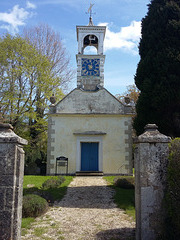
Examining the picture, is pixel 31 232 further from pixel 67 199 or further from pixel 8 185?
pixel 67 199

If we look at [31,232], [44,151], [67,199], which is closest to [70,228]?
[31,232]

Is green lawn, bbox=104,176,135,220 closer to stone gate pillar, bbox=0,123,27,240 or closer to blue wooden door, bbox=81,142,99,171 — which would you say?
stone gate pillar, bbox=0,123,27,240

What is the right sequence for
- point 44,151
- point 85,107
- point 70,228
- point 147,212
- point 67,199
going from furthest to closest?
point 44,151 < point 85,107 < point 67,199 < point 70,228 < point 147,212

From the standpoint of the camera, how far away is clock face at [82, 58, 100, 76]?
18969 mm

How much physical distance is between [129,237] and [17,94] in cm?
1648

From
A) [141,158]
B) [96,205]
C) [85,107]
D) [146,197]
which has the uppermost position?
[85,107]

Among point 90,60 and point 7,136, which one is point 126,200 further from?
point 90,60

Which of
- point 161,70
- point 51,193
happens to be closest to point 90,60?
point 161,70

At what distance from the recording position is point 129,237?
4.97 metres

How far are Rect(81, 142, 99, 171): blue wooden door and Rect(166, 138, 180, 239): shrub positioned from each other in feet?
38.6

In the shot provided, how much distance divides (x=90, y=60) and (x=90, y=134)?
6659mm

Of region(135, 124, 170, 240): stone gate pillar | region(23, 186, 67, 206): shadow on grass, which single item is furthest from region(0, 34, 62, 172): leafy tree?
region(135, 124, 170, 240): stone gate pillar

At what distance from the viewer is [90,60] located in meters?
19.2

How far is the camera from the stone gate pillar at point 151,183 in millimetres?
4395
